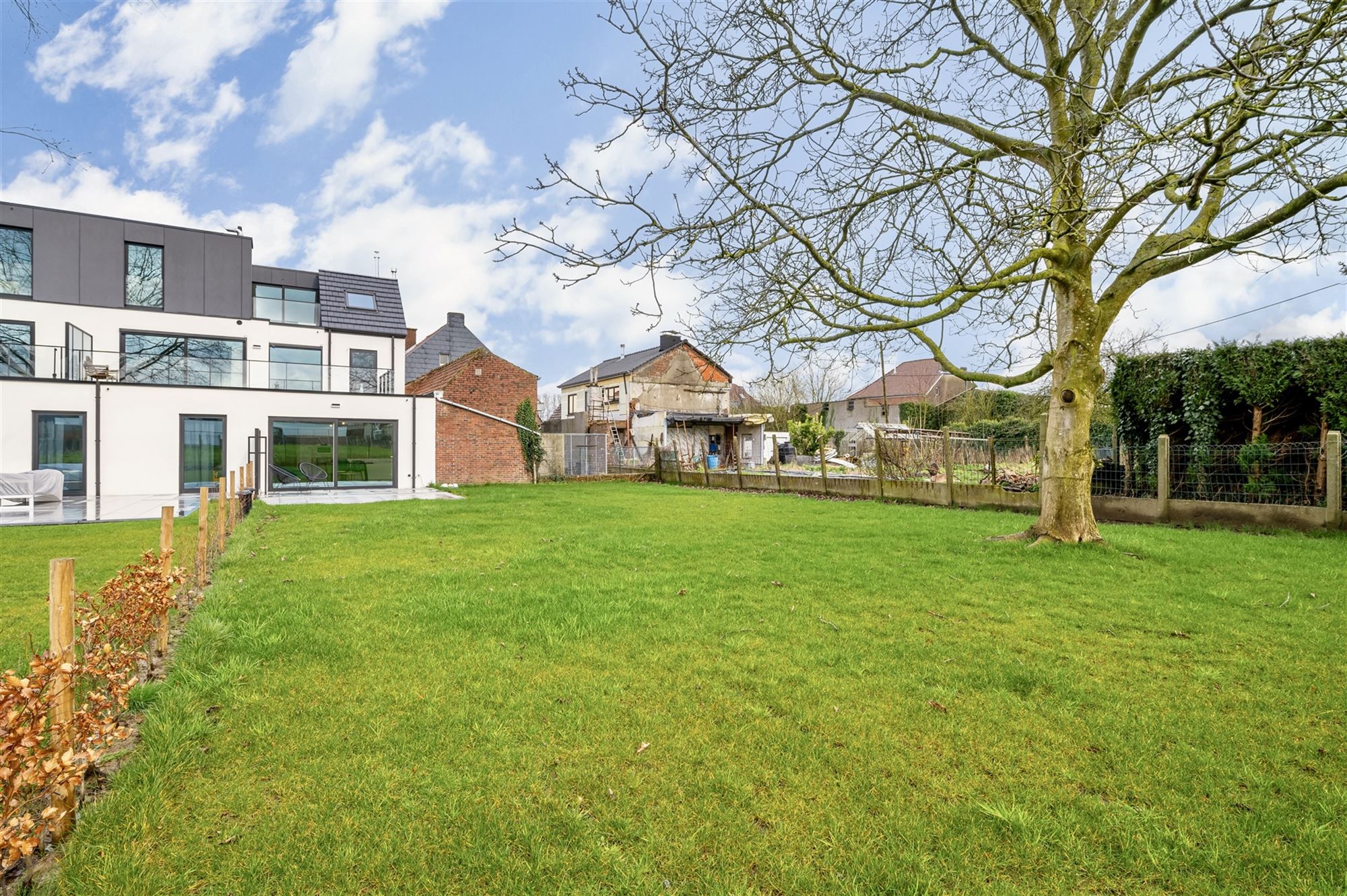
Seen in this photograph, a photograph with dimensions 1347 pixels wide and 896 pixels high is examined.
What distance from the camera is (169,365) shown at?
61.5 feet

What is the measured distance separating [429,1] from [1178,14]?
7.59 metres

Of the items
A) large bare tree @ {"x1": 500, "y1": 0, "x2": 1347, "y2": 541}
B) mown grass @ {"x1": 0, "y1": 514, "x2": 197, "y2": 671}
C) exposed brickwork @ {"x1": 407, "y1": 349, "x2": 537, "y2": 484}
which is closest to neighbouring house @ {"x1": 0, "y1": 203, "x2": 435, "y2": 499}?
exposed brickwork @ {"x1": 407, "y1": 349, "x2": 537, "y2": 484}

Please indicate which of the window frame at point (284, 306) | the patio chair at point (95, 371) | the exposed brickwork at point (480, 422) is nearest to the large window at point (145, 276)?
the window frame at point (284, 306)

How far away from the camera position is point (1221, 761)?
2896 millimetres

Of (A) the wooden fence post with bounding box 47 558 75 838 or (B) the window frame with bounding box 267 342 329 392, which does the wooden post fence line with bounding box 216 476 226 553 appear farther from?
(B) the window frame with bounding box 267 342 329 392

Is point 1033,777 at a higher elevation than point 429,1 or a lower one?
lower

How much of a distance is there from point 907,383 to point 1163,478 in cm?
3680

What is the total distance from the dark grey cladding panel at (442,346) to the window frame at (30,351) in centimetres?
1635

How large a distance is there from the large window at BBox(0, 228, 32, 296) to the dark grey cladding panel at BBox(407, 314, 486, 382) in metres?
16.2

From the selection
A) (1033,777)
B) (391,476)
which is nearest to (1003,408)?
(391,476)

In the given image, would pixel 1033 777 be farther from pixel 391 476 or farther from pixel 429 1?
pixel 391 476

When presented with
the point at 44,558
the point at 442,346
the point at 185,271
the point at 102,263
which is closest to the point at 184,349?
the point at 185,271

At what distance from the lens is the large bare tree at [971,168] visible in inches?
170

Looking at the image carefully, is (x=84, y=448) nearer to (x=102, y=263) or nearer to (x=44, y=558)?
(x=102, y=263)
